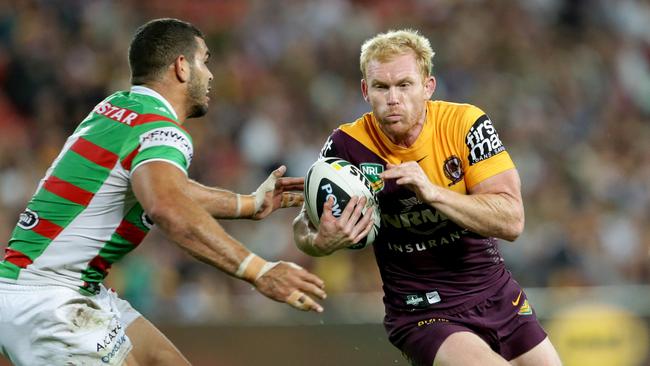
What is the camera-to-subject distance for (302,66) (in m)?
13.2

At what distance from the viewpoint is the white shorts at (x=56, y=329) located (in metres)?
5.04

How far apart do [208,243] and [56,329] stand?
36.2 inches

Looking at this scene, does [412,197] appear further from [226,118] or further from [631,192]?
[226,118]

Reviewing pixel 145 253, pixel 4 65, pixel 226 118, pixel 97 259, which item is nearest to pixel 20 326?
pixel 97 259

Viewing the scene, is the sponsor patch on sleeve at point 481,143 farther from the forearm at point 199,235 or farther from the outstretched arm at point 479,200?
the forearm at point 199,235

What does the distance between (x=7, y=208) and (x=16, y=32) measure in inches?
126

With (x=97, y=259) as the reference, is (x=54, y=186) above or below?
above

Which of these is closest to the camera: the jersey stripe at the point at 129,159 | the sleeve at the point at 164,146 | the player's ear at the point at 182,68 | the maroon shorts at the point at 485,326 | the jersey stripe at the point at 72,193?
the sleeve at the point at 164,146

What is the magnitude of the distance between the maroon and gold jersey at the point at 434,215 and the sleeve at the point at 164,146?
1.36 meters

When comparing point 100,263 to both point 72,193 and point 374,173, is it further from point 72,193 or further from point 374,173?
point 374,173

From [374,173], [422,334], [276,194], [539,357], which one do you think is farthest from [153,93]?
[539,357]

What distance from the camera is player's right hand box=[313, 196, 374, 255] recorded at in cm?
540

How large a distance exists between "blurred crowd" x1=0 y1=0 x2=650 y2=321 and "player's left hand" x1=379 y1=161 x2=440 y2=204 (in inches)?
174

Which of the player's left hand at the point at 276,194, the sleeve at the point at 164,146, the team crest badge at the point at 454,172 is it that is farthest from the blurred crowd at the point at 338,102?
the sleeve at the point at 164,146
